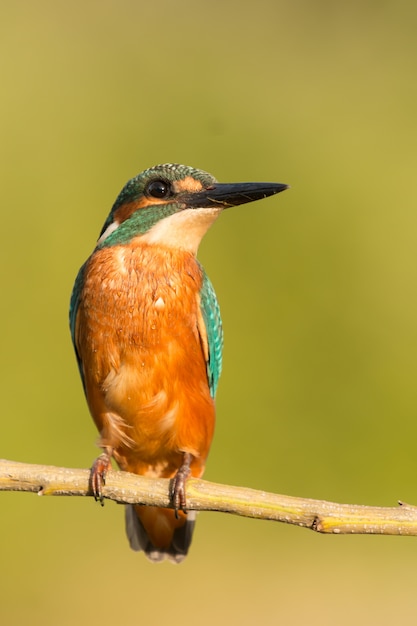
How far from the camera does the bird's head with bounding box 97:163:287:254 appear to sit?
2.70m

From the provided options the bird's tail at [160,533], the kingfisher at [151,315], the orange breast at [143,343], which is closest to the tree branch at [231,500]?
the kingfisher at [151,315]

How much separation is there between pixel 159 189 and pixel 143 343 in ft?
1.57

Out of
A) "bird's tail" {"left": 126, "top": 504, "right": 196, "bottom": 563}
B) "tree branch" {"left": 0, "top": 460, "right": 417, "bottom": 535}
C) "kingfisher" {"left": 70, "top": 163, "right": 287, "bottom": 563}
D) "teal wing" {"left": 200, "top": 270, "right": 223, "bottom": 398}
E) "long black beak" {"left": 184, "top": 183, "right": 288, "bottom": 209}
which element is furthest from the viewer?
"bird's tail" {"left": 126, "top": 504, "right": 196, "bottom": 563}

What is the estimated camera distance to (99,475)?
2494 mm

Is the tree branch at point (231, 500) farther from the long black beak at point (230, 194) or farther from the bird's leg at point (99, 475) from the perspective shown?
the long black beak at point (230, 194)

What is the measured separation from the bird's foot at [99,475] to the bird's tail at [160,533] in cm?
64

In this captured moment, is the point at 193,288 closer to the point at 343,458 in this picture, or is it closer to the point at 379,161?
the point at 343,458

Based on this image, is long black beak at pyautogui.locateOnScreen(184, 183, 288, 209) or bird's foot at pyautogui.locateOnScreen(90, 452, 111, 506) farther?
long black beak at pyautogui.locateOnScreen(184, 183, 288, 209)

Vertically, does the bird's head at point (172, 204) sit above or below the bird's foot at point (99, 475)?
above

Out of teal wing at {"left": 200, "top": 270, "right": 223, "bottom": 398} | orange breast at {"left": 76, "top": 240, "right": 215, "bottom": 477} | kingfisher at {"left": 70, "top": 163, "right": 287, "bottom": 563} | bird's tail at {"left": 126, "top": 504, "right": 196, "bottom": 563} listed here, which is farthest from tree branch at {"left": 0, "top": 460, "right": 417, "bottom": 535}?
bird's tail at {"left": 126, "top": 504, "right": 196, "bottom": 563}

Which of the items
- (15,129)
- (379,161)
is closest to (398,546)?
(379,161)

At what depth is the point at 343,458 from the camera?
4.92m

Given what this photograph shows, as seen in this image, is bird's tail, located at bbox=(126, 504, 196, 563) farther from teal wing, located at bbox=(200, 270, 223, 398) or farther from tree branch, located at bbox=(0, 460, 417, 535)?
tree branch, located at bbox=(0, 460, 417, 535)

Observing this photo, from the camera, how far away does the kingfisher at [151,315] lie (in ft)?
9.11
